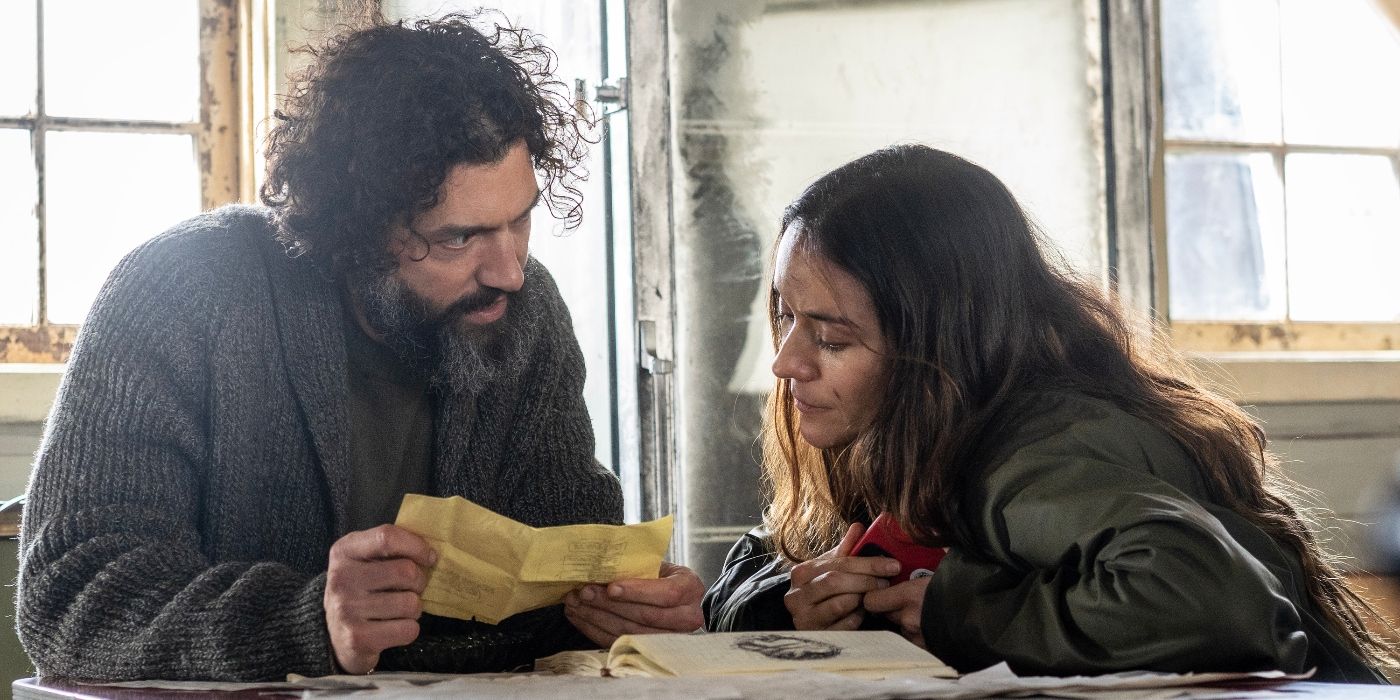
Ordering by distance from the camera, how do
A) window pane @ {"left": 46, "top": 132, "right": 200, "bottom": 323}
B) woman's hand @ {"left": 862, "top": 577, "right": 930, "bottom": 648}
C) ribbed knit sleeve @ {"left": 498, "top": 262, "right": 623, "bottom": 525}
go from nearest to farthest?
woman's hand @ {"left": 862, "top": 577, "right": 930, "bottom": 648} < ribbed knit sleeve @ {"left": 498, "top": 262, "right": 623, "bottom": 525} < window pane @ {"left": 46, "top": 132, "right": 200, "bottom": 323}

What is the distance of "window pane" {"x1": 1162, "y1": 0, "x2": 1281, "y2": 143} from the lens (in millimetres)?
4180

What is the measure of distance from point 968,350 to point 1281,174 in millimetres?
2973

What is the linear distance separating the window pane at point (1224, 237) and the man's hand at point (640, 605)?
283 cm

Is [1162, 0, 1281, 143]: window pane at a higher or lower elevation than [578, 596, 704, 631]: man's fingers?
higher

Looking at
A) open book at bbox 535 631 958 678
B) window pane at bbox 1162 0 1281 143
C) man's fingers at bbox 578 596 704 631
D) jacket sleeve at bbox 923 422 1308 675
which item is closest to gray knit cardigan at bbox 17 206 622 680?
man's fingers at bbox 578 596 704 631

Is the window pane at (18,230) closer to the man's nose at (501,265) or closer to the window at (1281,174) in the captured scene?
the man's nose at (501,265)

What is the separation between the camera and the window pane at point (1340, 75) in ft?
14.1

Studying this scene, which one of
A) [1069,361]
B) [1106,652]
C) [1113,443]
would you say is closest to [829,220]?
[1069,361]

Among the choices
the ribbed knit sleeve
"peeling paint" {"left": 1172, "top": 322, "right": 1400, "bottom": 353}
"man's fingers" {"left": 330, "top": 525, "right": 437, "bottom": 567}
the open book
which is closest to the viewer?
the open book

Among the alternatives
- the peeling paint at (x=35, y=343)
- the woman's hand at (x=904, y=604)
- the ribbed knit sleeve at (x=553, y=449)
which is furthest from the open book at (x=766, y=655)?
the peeling paint at (x=35, y=343)

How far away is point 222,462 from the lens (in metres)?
1.83

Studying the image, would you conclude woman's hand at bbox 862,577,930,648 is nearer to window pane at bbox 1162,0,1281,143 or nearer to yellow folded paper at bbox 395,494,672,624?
yellow folded paper at bbox 395,494,672,624

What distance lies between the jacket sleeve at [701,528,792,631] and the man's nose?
51 cm

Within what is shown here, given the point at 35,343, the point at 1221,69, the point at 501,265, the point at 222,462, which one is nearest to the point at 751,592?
the point at 501,265
